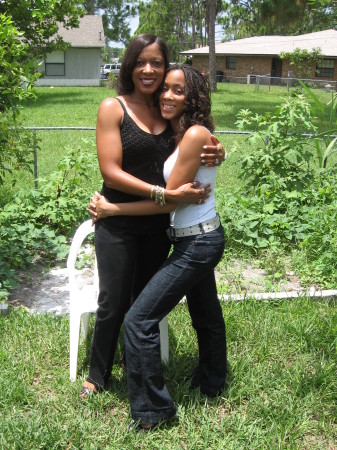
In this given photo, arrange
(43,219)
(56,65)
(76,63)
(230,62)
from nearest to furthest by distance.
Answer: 1. (43,219)
2. (56,65)
3. (76,63)
4. (230,62)

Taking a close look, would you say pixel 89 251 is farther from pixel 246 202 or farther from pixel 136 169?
pixel 136 169

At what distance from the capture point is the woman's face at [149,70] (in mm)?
2803

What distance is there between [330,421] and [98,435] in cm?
123

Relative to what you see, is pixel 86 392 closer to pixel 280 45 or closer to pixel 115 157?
pixel 115 157

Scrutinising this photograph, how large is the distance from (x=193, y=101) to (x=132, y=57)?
1.28 feet

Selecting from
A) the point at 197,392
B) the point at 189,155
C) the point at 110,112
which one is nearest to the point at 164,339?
the point at 197,392

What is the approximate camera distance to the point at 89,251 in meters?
5.54

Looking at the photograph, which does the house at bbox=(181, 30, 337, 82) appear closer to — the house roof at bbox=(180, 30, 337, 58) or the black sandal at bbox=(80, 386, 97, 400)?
the house roof at bbox=(180, 30, 337, 58)

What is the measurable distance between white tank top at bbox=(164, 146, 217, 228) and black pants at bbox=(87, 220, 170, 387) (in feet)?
0.73

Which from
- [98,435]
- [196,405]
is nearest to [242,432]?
[196,405]

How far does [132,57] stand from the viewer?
283cm

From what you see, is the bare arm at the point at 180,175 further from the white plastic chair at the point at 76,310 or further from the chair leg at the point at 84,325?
the chair leg at the point at 84,325

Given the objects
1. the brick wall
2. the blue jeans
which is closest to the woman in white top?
the blue jeans

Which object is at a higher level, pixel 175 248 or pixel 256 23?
pixel 256 23
